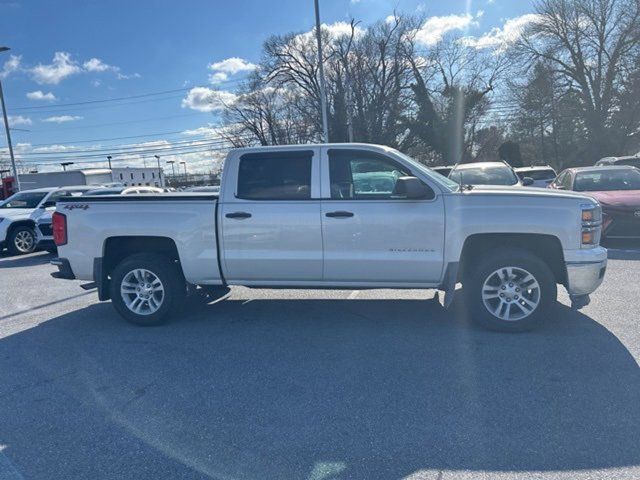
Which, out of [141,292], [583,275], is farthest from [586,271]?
[141,292]

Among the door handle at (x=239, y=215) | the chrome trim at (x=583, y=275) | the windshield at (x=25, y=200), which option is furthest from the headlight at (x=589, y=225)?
the windshield at (x=25, y=200)

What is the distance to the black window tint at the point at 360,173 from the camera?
17.5 ft

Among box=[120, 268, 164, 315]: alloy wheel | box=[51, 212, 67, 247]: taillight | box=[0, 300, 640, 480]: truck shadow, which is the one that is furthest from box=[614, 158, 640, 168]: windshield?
box=[51, 212, 67, 247]: taillight

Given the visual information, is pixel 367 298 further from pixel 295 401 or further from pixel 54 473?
pixel 54 473

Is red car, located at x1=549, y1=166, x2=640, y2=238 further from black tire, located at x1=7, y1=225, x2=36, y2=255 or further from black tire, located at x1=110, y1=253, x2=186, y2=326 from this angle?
black tire, located at x1=7, y1=225, x2=36, y2=255

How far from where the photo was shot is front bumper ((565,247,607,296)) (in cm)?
485

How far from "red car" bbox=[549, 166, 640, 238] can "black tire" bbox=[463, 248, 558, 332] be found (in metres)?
5.41

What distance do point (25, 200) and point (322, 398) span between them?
13677 millimetres

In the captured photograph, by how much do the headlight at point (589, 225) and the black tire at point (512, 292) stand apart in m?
0.45

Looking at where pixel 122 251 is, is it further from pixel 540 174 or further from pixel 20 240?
pixel 540 174

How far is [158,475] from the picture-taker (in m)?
2.95

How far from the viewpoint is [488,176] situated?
1098 cm

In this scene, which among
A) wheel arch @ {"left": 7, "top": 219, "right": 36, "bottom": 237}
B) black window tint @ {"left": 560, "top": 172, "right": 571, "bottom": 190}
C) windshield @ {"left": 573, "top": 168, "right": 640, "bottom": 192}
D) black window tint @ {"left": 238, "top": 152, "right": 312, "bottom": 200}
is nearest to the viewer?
black window tint @ {"left": 238, "top": 152, "right": 312, "bottom": 200}

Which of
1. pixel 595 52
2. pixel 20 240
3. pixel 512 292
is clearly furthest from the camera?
pixel 595 52
